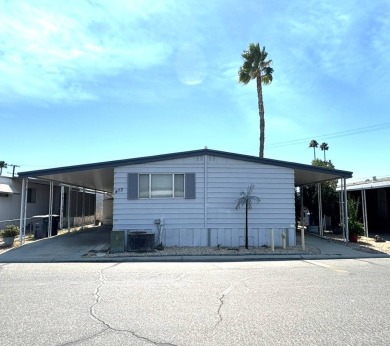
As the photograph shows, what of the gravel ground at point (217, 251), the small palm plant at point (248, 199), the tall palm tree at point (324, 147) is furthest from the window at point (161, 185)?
the tall palm tree at point (324, 147)

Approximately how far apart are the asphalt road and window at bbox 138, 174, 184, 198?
5041 millimetres

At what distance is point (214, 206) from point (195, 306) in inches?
349

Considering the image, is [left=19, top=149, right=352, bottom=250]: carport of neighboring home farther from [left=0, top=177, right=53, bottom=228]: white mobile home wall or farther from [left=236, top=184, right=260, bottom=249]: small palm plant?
[left=0, top=177, right=53, bottom=228]: white mobile home wall

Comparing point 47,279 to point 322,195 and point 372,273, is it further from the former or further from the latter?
point 322,195

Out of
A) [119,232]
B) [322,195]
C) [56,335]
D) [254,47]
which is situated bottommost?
[56,335]

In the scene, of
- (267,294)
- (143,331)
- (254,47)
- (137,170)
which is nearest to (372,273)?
(267,294)

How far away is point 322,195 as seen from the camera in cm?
2291

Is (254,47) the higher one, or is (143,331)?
(254,47)

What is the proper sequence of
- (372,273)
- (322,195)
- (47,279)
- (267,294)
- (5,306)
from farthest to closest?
(322,195) → (372,273) → (47,279) → (267,294) → (5,306)

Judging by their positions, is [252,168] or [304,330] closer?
[304,330]

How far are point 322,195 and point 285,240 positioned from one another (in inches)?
366

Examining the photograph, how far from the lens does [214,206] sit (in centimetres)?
1481

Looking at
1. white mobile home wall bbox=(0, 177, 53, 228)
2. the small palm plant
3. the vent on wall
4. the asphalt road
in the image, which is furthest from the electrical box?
white mobile home wall bbox=(0, 177, 53, 228)

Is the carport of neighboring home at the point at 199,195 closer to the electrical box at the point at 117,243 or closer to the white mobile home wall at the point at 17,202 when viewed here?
the electrical box at the point at 117,243
